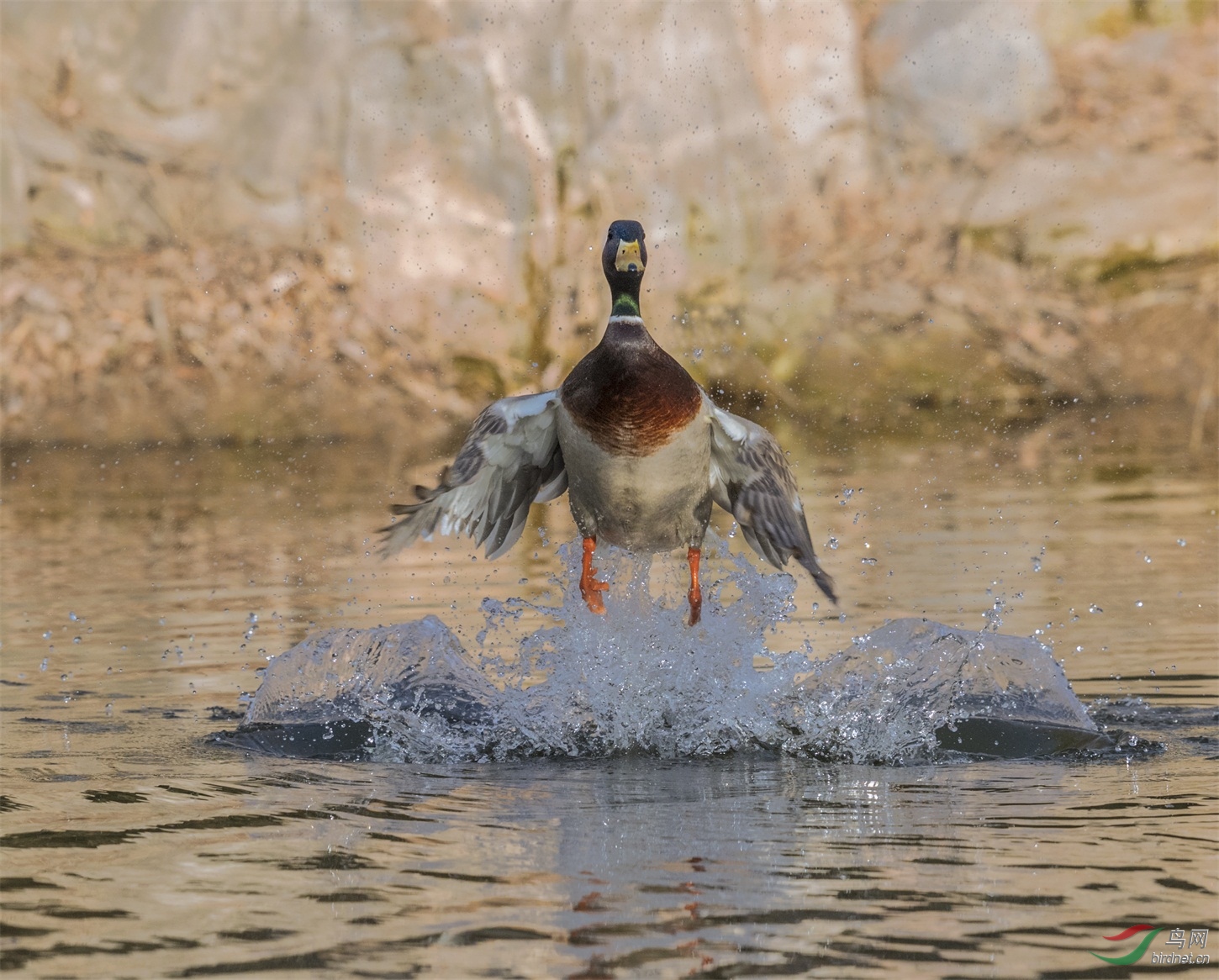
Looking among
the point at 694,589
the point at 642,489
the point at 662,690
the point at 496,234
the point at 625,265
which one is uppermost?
the point at 496,234

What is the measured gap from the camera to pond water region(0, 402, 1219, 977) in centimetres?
343

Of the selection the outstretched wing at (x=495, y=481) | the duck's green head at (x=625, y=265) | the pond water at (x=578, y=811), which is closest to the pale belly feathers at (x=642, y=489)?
the outstretched wing at (x=495, y=481)

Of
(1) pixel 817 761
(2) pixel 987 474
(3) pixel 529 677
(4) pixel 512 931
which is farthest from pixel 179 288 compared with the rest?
(4) pixel 512 931

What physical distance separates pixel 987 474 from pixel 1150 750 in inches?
274

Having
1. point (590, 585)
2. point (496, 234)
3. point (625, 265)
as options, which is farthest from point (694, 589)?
point (496, 234)

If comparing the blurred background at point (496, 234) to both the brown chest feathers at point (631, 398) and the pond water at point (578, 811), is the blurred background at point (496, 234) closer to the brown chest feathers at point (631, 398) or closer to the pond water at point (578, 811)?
the pond water at point (578, 811)

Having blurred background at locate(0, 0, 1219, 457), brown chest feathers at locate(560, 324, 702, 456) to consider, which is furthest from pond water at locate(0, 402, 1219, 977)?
blurred background at locate(0, 0, 1219, 457)

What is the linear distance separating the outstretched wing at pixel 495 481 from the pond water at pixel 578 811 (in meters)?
0.44

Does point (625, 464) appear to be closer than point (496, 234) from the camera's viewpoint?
Yes

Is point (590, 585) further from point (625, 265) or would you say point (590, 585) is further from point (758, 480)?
point (625, 265)

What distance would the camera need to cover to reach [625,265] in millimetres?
6109

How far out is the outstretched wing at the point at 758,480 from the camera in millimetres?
6207

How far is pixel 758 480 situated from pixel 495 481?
0.96m

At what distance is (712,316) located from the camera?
1725 cm
